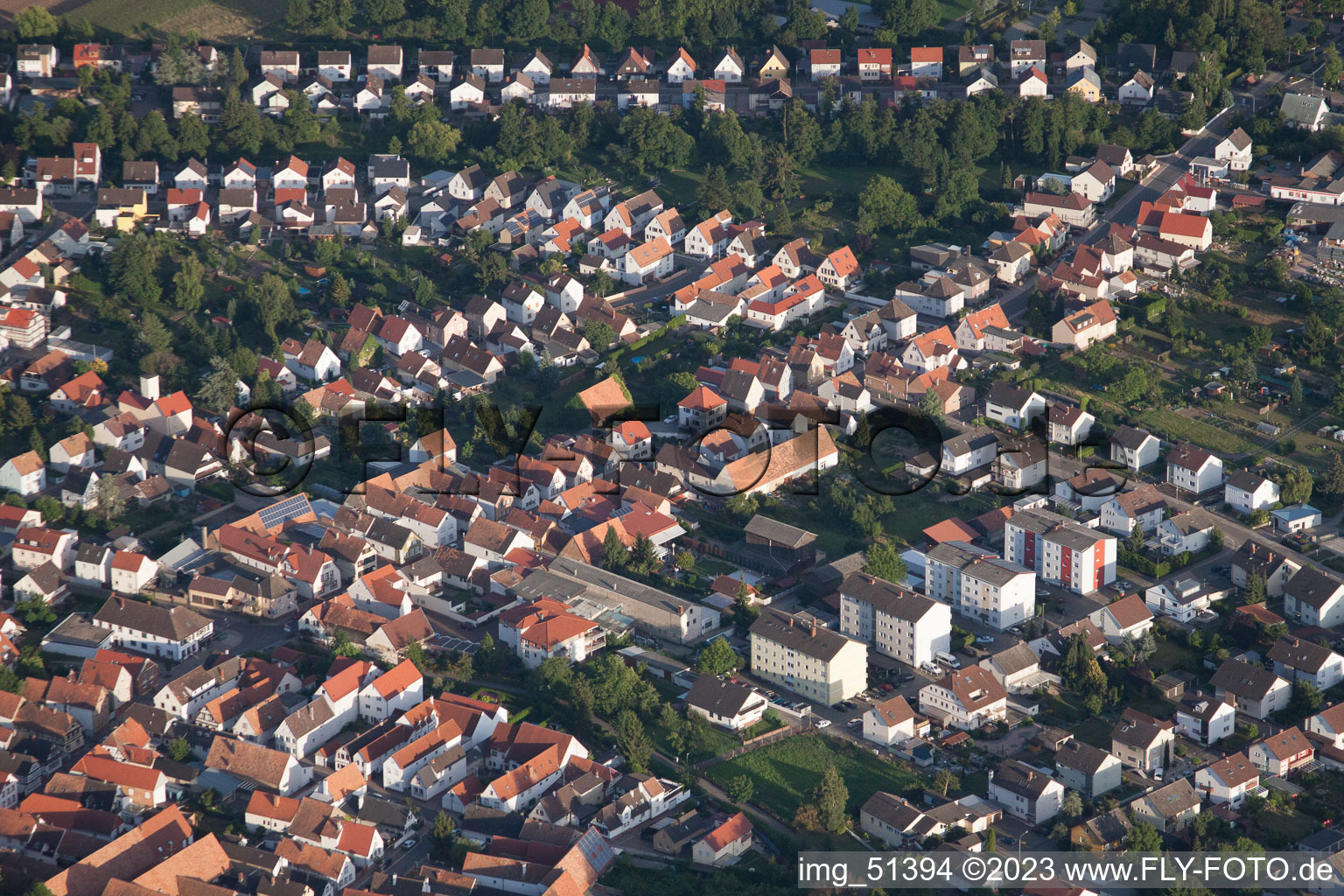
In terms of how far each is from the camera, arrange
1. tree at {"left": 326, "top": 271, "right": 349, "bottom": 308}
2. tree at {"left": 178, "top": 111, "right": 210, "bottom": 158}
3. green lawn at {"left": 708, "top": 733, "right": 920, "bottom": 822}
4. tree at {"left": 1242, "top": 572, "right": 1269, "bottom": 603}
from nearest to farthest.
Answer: green lawn at {"left": 708, "top": 733, "right": 920, "bottom": 822} → tree at {"left": 1242, "top": 572, "right": 1269, "bottom": 603} → tree at {"left": 326, "top": 271, "right": 349, "bottom": 308} → tree at {"left": 178, "top": 111, "right": 210, "bottom": 158}

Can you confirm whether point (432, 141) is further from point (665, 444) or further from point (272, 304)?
point (665, 444)

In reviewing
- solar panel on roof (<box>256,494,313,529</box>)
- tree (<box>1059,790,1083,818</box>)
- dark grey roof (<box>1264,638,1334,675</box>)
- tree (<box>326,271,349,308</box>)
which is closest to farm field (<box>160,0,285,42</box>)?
tree (<box>326,271,349,308</box>)

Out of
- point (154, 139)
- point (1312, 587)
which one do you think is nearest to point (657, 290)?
point (154, 139)

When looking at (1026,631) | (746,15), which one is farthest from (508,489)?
(746,15)

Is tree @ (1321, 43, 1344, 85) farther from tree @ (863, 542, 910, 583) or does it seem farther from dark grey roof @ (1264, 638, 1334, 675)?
tree @ (863, 542, 910, 583)

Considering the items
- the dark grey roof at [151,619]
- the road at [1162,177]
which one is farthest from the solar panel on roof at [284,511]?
the road at [1162,177]

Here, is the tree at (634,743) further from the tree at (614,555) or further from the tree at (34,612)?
the tree at (34,612)
